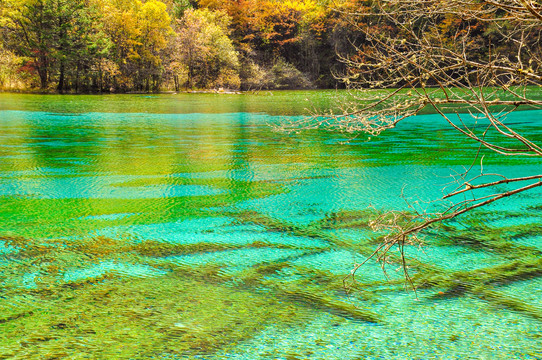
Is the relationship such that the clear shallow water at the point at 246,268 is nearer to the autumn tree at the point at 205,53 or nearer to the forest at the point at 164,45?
the forest at the point at 164,45

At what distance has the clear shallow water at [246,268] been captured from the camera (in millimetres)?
2568

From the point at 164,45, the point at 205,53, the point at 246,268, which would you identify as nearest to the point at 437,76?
the point at 246,268

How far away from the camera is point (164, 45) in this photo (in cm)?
3872

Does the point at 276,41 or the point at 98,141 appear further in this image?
the point at 276,41

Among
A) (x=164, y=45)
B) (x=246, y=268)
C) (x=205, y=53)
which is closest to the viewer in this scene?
(x=246, y=268)

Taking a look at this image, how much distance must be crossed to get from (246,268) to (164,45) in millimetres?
37964

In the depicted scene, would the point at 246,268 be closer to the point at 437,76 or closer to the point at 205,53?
the point at 437,76

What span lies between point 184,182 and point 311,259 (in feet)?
10.6

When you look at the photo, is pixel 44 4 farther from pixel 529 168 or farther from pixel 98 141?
pixel 529 168

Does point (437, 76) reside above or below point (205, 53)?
below

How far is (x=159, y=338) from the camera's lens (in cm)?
257

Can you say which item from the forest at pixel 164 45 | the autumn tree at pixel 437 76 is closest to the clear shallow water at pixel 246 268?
the autumn tree at pixel 437 76

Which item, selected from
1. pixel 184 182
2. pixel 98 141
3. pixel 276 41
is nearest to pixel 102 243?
pixel 184 182

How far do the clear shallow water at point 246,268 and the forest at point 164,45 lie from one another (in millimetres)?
25419
